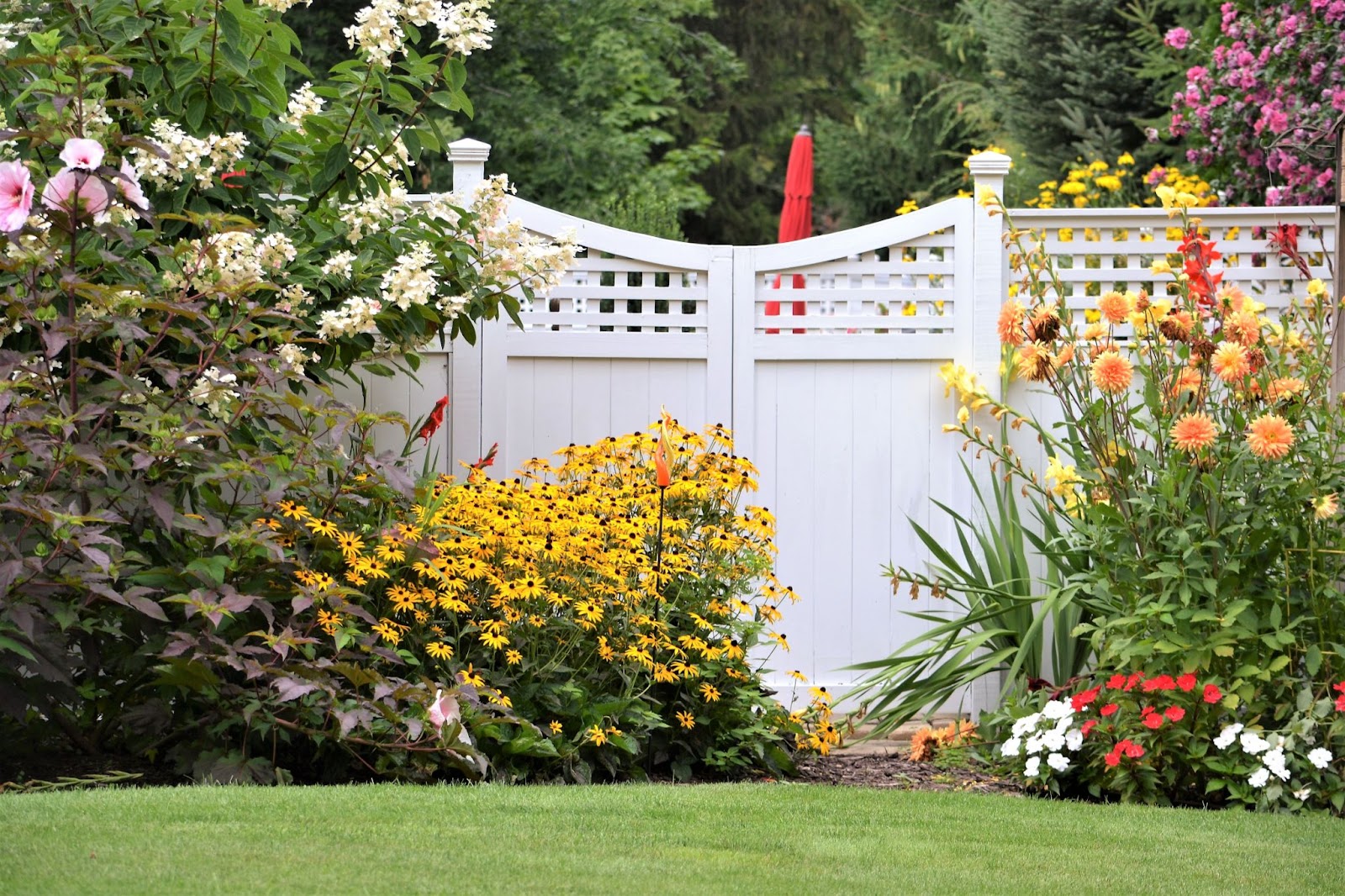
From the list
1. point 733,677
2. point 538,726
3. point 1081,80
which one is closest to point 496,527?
point 538,726

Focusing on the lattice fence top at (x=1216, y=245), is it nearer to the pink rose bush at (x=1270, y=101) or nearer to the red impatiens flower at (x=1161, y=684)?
the red impatiens flower at (x=1161, y=684)

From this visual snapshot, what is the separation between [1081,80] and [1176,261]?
1012cm

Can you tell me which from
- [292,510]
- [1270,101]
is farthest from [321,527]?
[1270,101]

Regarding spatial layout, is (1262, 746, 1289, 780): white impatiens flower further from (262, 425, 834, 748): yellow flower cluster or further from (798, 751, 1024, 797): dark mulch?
(262, 425, 834, 748): yellow flower cluster

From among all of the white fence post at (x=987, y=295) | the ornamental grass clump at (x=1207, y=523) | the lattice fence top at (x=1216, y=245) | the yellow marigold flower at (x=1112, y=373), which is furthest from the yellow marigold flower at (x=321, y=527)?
the lattice fence top at (x=1216, y=245)

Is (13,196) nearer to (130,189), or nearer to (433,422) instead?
(130,189)

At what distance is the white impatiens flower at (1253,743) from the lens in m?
4.37

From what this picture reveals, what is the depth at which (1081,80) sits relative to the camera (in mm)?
15141

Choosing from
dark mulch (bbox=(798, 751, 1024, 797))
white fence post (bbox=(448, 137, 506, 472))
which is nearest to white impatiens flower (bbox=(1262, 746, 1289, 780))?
dark mulch (bbox=(798, 751, 1024, 797))

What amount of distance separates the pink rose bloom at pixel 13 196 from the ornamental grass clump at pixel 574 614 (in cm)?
100

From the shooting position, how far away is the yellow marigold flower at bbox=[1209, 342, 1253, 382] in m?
4.53

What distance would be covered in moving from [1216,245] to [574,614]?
2939mm

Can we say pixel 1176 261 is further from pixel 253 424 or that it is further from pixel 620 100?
pixel 620 100

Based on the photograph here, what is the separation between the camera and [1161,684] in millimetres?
4465
